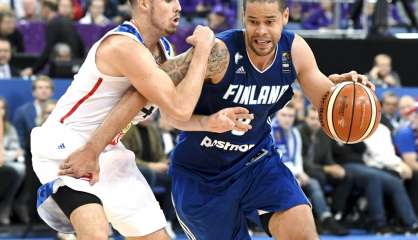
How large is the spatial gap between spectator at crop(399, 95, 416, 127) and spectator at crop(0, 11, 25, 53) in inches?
196

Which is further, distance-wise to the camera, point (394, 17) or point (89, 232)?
point (394, 17)

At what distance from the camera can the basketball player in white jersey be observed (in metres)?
4.76

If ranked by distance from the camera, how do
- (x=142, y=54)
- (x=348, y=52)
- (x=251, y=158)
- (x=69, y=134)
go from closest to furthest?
(x=142, y=54) < (x=69, y=134) < (x=251, y=158) < (x=348, y=52)

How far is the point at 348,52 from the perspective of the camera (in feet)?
43.1

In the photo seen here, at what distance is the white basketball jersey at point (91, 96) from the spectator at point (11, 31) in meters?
6.83

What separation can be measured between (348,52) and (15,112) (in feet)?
16.6

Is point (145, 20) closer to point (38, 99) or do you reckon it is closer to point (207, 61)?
point (207, 61)

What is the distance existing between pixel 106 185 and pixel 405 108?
6932 mm

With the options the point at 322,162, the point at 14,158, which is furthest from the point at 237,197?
the point at 322,162

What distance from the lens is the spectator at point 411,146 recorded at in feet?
36.5

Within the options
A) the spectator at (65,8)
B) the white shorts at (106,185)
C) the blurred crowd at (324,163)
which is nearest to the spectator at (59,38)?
the spectator at (65,8)

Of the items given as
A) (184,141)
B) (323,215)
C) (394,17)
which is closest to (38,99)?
(323,215)

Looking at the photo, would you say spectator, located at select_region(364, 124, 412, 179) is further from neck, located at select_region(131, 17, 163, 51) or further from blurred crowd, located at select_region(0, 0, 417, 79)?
neck, located at select_region(131, 17, 163, 51)

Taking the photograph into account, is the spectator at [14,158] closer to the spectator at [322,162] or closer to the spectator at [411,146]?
the spectator at [322,162]
